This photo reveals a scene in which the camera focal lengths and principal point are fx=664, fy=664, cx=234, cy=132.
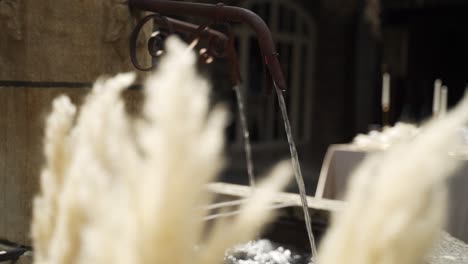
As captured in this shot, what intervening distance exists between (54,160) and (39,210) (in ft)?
0.17

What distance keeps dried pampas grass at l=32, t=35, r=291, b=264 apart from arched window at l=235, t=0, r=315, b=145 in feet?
34.8

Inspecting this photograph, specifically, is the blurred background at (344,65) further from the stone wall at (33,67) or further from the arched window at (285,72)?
the stone wall at (33,67)

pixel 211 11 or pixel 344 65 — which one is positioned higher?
pixel 211 11

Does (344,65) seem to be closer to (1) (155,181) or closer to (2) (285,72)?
(2) (285,72)

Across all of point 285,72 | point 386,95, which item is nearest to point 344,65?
point 285,72

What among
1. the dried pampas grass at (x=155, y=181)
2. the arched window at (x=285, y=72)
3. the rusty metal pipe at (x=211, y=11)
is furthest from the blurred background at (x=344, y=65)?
the dried pampas grass at (x=155, y=181)

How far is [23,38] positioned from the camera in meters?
1.83

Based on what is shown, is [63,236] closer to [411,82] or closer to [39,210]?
[39,210]

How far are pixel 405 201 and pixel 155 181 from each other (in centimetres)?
19

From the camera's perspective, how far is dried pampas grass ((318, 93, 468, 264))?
1.63 feet

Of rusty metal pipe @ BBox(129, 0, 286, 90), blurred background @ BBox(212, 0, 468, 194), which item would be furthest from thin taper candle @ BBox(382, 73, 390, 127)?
blurred background @ BBox(212, 0, 468, 194)

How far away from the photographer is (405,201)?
50cm

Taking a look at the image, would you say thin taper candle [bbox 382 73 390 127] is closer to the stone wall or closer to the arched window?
the stone wall

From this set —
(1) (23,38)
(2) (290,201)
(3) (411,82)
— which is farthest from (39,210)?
(3) (411,82)
